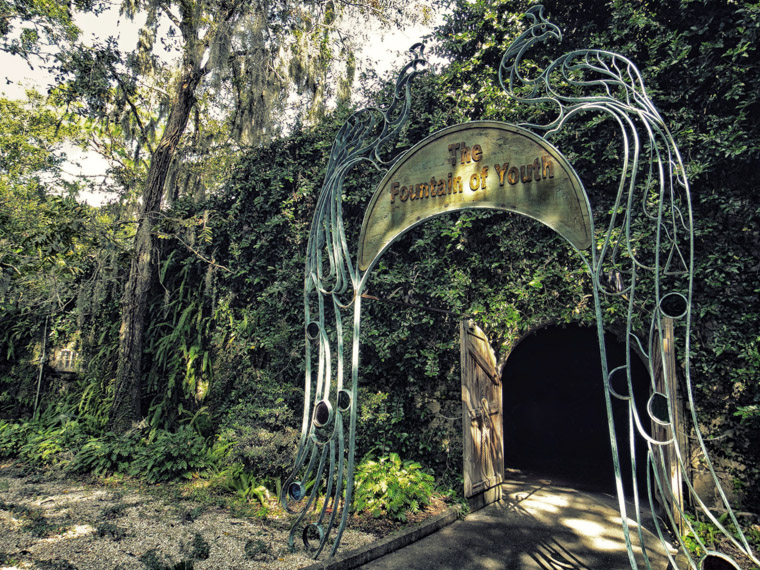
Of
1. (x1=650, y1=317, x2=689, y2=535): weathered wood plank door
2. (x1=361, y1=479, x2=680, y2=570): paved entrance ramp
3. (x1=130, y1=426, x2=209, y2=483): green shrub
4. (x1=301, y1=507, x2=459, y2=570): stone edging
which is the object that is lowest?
(x1=361, y1=479, x2=680, y2=570): paved entrance ramp

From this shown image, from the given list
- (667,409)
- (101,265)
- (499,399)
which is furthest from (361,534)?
(101,265)

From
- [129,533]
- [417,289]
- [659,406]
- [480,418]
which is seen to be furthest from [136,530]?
[659,406]

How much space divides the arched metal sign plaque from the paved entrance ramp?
2484 millimetres

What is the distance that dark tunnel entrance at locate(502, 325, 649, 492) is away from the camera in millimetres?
7516

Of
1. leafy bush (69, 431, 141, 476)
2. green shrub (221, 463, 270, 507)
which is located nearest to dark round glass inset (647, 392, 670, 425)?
green shrub (221, 463, 270, 507)

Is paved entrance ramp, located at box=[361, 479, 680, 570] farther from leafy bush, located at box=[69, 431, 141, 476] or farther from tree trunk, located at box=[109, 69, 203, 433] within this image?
tree trunk, located at box=[109, 69, 203, 433]

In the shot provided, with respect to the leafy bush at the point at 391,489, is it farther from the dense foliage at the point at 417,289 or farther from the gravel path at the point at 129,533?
the gravel path at the point at 129,533

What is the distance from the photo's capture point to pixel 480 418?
511 cm

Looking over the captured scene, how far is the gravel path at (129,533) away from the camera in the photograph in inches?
141

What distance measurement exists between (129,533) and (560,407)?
22.5 ft

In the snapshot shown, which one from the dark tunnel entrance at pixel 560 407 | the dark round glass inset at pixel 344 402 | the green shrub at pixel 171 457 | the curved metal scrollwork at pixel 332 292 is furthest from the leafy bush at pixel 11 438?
the dark tunnel entrance at pixel 560 407

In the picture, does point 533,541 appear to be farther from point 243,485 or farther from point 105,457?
point 105,457

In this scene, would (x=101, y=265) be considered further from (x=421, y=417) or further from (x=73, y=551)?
(x=421, y=417)

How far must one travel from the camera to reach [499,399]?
564cm
